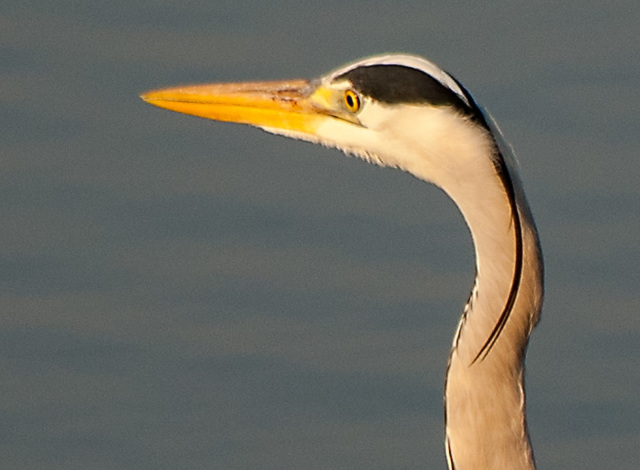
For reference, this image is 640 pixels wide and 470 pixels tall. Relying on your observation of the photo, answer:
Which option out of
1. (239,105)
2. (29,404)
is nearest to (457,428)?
(239,105)

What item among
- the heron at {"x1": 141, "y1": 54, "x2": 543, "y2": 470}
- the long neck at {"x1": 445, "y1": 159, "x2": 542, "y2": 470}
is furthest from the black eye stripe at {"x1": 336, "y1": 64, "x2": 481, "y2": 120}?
the long neck at {"x1": 445, "y1": 159, "x2": 542, "y2": 470}

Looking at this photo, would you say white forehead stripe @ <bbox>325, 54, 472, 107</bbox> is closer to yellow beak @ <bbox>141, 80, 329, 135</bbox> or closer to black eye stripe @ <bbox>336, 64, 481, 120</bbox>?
black eye stripe @ <bbox>336, 64, 481, 120</bbox>

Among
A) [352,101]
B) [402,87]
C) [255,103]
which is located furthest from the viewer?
[255,103]

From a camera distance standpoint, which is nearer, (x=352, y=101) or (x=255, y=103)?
(x=352, y=101)

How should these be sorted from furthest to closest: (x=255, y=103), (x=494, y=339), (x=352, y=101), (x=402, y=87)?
1. (x=255, y=103)
2. (x=352, y=101)
3. (x=402, y=87)
4. (x=494, y=339)

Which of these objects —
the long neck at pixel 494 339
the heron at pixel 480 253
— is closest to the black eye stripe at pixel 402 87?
the heron at pixel 480 253

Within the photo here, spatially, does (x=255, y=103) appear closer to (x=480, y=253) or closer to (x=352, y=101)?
(x=352, y=101)

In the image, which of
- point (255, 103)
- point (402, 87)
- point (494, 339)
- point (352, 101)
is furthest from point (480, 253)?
point (255, 103)

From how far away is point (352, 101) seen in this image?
4.83m

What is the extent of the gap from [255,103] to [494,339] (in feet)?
3.52

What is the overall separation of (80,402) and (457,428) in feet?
7.20

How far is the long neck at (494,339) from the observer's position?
448cm

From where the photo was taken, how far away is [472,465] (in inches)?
179

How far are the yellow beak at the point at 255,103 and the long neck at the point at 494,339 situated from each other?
2.06 feet
